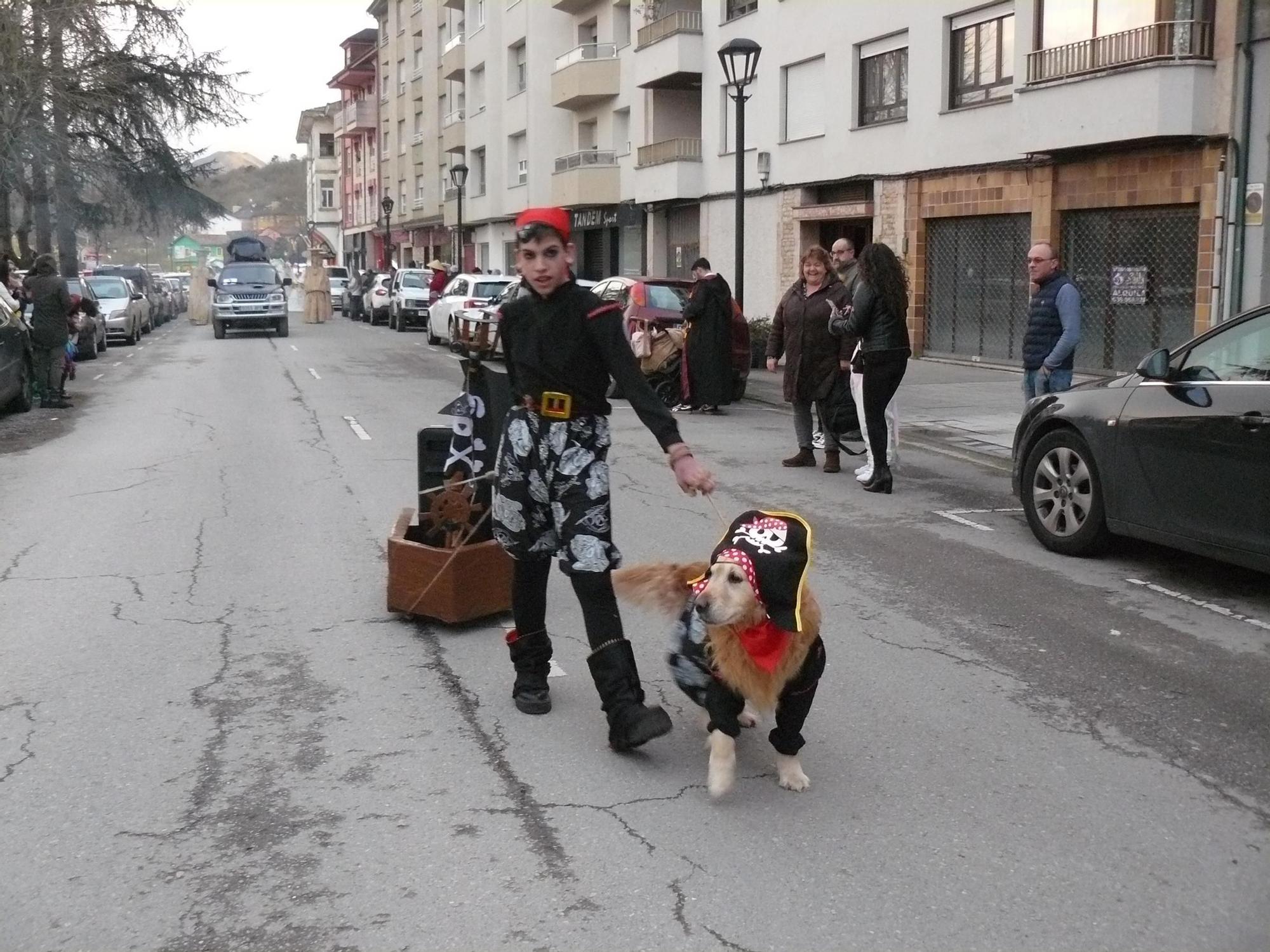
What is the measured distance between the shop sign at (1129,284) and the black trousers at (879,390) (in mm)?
9828

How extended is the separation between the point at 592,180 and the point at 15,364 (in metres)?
23.1

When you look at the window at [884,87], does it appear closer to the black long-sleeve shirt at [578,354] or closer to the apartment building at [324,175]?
the black long-sleeve shirt at [578,354]

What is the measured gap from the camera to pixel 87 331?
2467 cm

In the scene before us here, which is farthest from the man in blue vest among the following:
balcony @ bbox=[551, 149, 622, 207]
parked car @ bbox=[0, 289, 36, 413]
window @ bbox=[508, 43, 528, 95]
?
window @ bbox=[508, 43, 528, 95]

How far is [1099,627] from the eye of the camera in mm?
6402

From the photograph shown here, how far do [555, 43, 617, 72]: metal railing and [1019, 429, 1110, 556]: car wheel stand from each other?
3064cm

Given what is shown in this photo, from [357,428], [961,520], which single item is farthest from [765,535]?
[357,428]

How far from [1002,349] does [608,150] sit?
18.8 metres

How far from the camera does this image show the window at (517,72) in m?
44.5

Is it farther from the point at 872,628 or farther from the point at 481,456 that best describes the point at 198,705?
the point at 872,628

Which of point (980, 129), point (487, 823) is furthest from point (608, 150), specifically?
point (487, 823)

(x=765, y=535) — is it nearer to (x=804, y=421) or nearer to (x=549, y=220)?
(x=549, y=220)

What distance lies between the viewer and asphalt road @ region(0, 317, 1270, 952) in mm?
3471

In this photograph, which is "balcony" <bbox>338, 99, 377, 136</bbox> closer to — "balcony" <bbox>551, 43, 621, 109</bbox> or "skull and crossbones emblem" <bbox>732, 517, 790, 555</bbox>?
"balcony" <bbox>551, 43, 621, 109</bbox>
